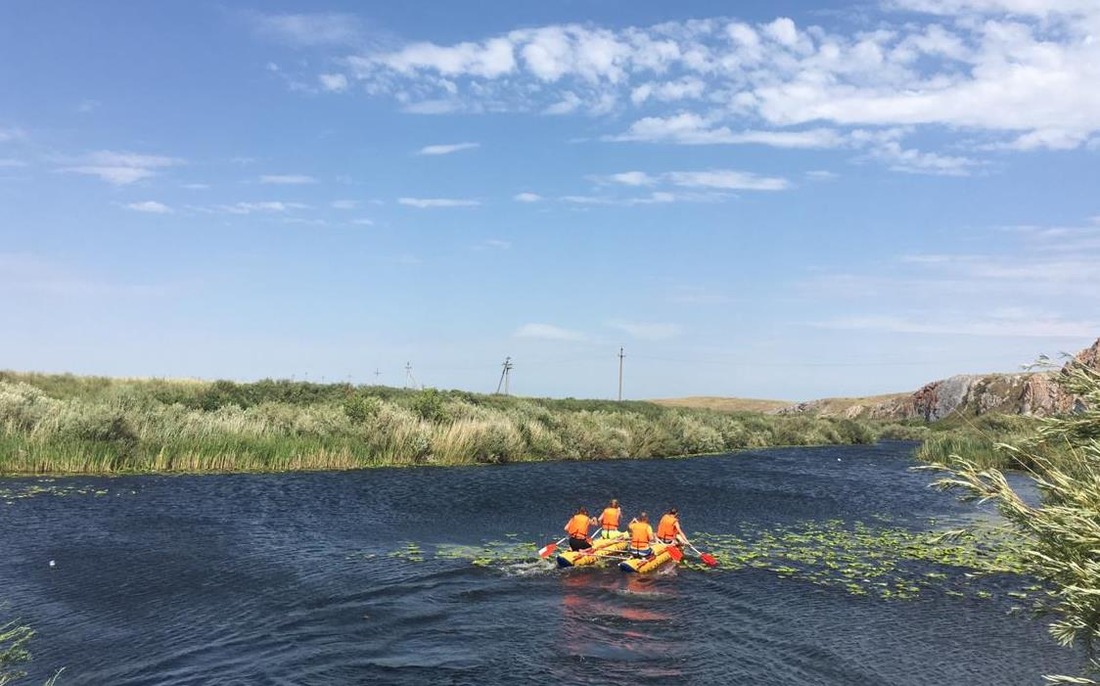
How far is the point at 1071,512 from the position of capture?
19.3 feet

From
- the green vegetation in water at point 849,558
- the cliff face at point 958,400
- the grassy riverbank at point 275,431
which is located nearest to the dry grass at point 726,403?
the cliff face at point 958,400

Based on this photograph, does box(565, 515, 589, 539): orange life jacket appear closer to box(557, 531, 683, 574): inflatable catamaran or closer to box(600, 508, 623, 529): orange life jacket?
box(557, 531, 683, 574): inflatable catamaran

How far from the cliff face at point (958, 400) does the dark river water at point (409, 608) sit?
55158 mm

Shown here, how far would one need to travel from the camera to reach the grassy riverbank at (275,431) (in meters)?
30.0

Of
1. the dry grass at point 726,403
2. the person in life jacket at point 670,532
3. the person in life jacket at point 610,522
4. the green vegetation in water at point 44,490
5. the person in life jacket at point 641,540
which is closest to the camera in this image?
the person in life jacket at point 641,540

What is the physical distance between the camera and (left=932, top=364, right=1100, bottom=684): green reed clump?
5836 mm

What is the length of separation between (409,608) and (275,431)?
23.9 meters

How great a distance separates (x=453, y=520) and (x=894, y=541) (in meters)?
13.9

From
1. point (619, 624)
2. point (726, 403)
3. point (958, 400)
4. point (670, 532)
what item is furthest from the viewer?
point (726, 403)

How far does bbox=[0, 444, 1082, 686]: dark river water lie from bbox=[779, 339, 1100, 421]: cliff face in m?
55.2

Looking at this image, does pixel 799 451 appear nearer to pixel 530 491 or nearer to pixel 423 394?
pixel 423 394

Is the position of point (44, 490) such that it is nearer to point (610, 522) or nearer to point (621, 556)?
point (610, 522)

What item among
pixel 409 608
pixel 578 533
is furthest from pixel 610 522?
pixel 409 608

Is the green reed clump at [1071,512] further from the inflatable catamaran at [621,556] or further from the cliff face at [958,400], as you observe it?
the cliff face at [958,400]
